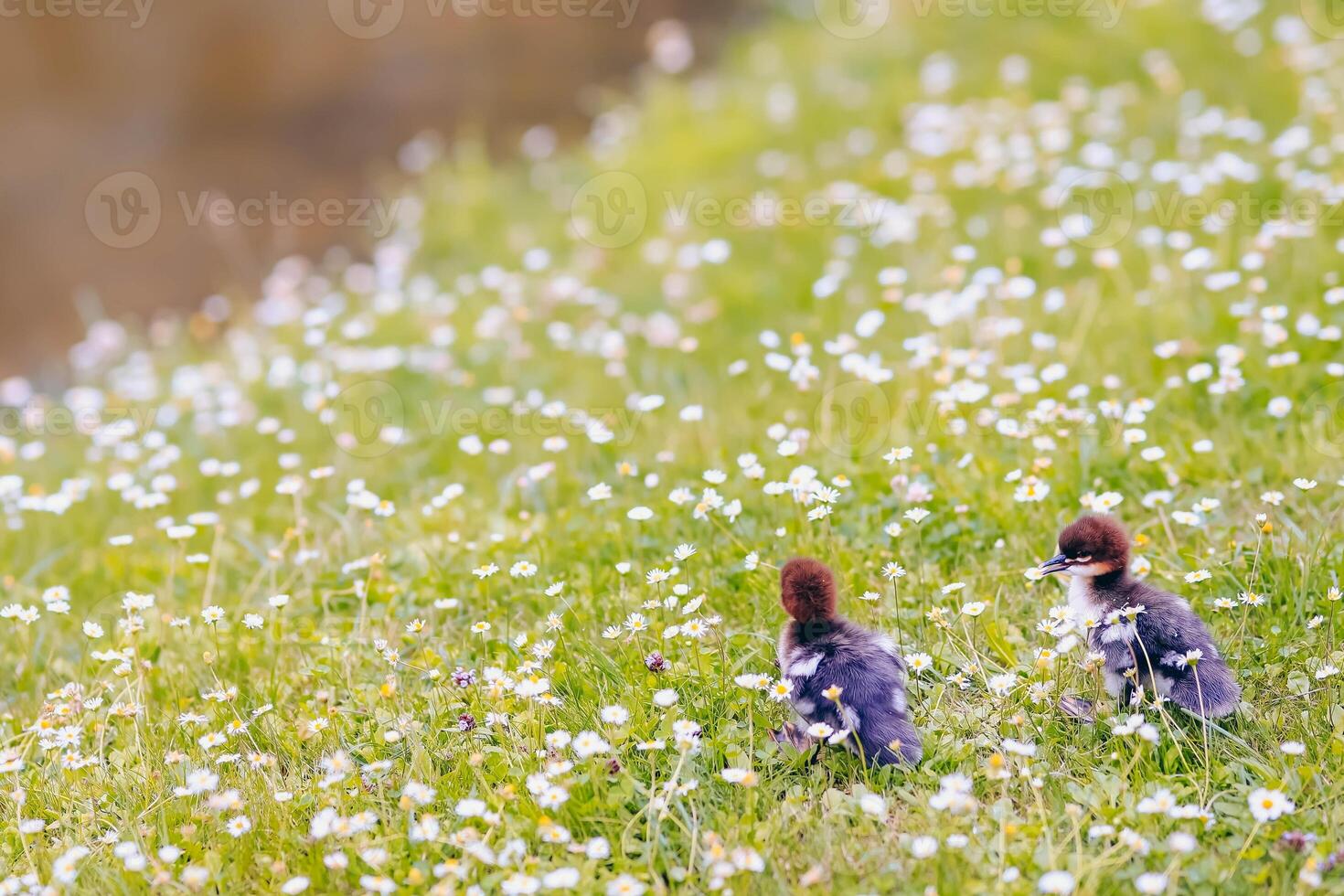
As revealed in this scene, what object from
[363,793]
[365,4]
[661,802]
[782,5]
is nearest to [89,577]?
[363,793]

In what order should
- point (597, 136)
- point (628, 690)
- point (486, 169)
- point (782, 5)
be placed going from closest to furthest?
point (628, 690)
point (486, 169)
point (597, 136)
point (782, 5)

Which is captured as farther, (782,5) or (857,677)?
(782,5)

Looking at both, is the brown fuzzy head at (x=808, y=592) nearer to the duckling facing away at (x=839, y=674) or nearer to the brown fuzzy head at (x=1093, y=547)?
the duckling facing away at (x=839, y=674)

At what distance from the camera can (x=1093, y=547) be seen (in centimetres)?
400

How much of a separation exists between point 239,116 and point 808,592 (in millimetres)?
13620

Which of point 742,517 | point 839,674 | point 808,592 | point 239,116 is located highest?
point 239,116

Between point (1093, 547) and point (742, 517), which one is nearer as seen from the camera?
point (1093, 547)

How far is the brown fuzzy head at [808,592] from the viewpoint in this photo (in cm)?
394

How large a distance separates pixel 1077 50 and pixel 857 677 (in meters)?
7.91

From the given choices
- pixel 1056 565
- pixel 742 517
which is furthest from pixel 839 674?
pixel 742 517

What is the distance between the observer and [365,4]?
682 inches

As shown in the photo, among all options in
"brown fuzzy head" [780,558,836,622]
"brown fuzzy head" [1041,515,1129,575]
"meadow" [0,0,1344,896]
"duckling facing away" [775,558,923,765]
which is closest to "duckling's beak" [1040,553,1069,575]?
"brown fuzzy head" [1041,515,1129,575]

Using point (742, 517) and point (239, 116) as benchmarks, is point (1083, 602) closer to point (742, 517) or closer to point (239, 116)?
point (742, 517)

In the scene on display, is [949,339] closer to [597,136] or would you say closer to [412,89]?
[597,136]
